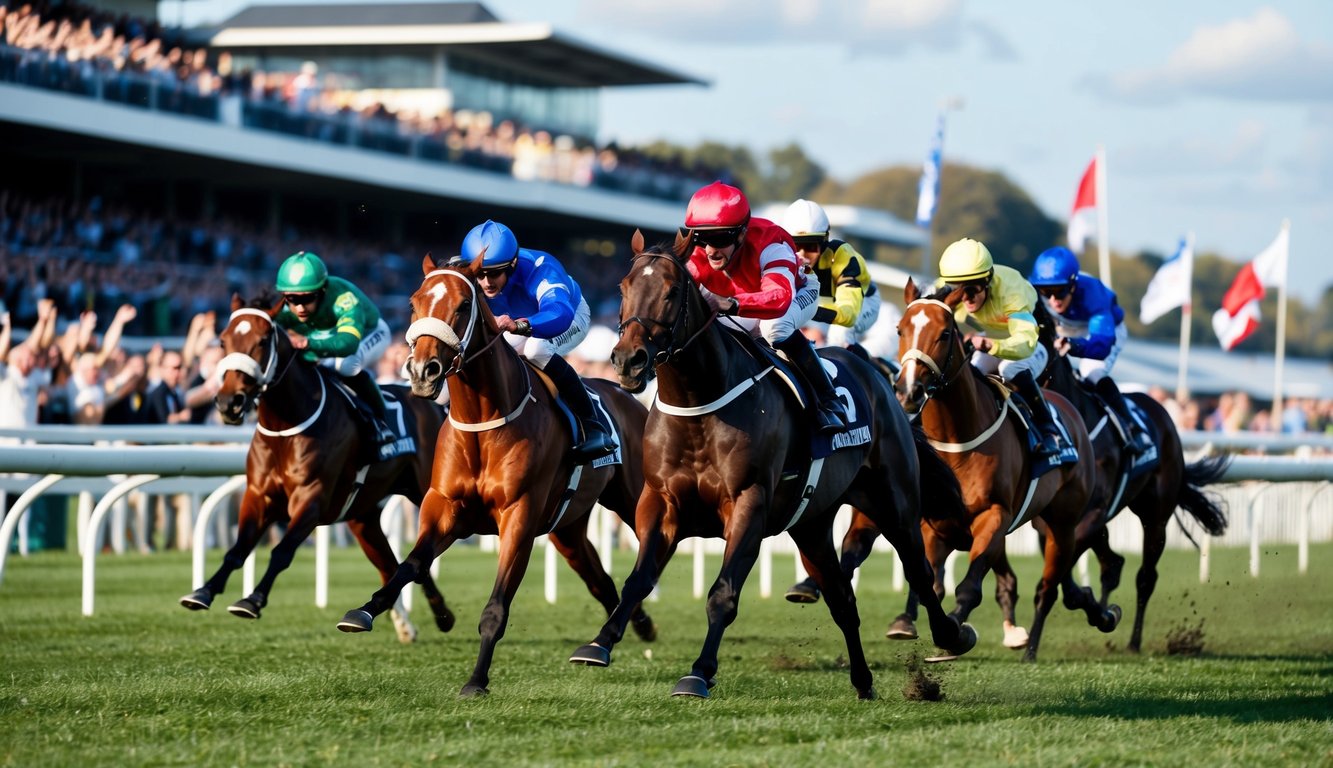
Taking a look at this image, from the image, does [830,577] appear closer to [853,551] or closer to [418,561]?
[853,551]

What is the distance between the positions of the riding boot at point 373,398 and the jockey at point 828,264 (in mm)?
2123

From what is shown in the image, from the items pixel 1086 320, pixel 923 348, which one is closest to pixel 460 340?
pixel 923 348

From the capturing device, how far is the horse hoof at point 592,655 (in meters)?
5.48

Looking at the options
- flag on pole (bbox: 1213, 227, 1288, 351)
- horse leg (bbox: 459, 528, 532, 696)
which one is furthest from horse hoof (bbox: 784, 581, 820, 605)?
flag on pole (bbox: 1213, 227, 1288, 351)

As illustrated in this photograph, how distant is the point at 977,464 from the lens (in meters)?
7.57

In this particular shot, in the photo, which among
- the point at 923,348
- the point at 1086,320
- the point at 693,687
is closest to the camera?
the point at 693,687

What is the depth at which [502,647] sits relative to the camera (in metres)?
8.13

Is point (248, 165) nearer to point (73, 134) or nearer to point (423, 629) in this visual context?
point (73, 134)

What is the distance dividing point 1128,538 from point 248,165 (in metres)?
14.6

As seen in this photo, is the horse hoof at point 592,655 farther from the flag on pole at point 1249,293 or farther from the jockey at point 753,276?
the flag on pole at point 1249,293

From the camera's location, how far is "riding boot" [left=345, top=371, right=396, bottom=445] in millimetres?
8023

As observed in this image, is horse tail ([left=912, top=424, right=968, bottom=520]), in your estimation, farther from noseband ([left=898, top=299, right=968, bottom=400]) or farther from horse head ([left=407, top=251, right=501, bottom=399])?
horse head ([left=407, top=251, right=501, bottom=399])

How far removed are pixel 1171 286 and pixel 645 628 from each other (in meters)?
11.1

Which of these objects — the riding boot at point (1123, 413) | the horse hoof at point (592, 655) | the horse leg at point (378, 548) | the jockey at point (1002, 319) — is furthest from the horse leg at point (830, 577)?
the riding boot at point (1123, 413)
